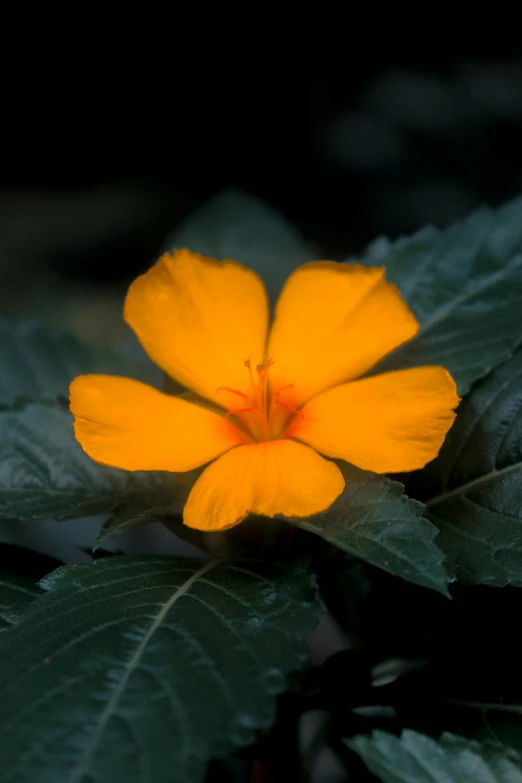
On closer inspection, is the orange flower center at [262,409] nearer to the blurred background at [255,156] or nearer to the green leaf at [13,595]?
the green leaf at [13,595]

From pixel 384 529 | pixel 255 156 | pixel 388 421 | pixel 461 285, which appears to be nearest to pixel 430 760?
pixel 384 529

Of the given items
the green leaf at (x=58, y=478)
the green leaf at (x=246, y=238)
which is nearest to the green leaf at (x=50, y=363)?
the green leaf at (x=58, y=478)

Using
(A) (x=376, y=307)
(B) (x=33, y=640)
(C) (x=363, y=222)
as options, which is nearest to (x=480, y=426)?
(A) (x=376, y=307)

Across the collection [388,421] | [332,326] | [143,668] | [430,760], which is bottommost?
[430,760]

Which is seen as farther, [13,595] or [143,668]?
[13,595]

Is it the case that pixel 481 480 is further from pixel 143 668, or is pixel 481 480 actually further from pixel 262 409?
pixel 143 668

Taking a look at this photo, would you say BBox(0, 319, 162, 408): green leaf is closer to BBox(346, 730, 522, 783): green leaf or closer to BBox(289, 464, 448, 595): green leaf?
BBox(289, 464, 448, 595): green leaf
